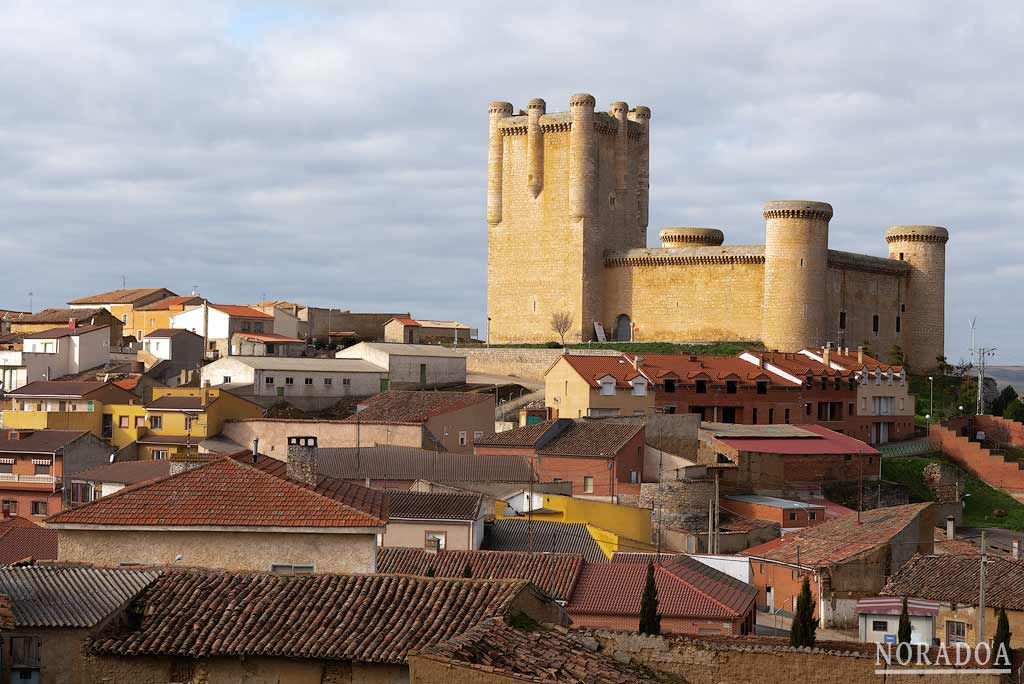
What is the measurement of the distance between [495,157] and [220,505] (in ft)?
192

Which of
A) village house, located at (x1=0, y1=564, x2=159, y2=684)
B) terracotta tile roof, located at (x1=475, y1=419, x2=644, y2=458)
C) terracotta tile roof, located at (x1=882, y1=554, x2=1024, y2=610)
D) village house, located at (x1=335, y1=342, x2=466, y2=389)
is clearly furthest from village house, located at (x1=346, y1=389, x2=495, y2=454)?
village house, located at (x1=0, y1=564, x2=159, y2=684)

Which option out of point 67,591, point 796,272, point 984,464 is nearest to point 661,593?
point 67,591

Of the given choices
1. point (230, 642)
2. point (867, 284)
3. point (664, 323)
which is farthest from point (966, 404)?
point (230, 642)

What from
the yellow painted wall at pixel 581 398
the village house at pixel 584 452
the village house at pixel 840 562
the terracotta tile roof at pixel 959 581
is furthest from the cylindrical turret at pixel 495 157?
the terracotta tile roof at pixel 959 581

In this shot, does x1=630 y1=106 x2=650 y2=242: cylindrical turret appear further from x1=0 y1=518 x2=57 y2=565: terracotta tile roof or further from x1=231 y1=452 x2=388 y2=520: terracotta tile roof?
x1=231 y1=452 x2=388 y2=520: terracotta tile roof

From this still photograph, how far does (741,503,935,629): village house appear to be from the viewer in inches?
1225

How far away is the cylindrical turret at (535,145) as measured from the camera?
7169 cm

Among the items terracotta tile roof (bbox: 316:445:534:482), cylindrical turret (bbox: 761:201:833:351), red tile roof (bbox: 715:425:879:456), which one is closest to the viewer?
terracotta tile roof (bbox: 316:445:534:482)

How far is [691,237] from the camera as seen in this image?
238ft

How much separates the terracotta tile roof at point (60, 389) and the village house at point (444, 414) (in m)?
10.1

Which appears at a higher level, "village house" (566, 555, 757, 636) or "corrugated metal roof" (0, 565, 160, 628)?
"corrugated metal roof" (0, 565, 160, 628)

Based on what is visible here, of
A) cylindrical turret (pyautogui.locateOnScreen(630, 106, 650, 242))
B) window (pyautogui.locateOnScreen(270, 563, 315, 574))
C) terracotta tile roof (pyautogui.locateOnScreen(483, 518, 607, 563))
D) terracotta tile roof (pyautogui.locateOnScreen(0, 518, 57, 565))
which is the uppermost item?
cylindrical turret (pyautogui.locateOnScreen(630, 106, 650, 242))

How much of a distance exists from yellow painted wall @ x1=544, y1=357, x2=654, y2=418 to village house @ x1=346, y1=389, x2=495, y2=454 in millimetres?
2855

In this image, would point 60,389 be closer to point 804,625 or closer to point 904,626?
point 804,625
